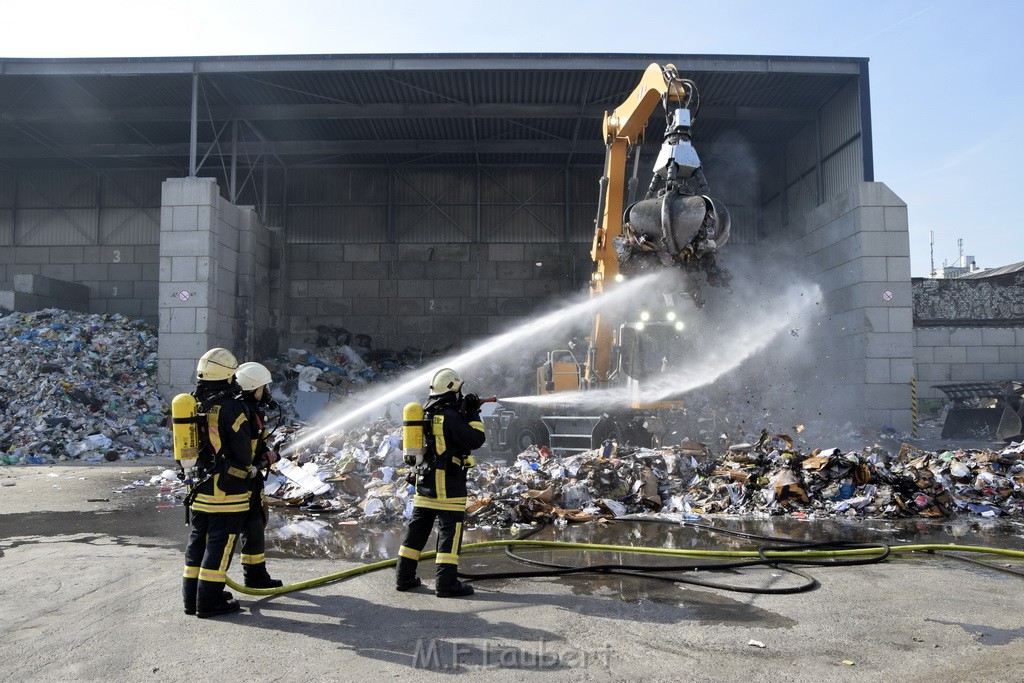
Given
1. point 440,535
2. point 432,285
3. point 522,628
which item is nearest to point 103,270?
point 432,285

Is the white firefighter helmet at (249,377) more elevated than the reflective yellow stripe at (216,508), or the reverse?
the white firefighter helmet at (249,377)

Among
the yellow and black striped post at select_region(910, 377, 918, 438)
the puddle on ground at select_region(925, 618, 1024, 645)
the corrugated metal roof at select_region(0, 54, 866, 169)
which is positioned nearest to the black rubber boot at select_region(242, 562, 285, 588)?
the puddle on ground at select_region(925, 618, 1024, 645)

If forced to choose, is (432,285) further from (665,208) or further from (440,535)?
(440,535)

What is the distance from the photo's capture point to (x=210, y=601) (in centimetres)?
454

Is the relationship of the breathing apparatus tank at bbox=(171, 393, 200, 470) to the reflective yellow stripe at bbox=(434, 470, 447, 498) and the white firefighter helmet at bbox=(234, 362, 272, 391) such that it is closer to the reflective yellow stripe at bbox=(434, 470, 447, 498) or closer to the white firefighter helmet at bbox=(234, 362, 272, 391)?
the white firefighter helmet at bbox=(234, 362, 272, 391)

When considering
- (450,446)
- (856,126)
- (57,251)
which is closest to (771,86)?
(856,126)

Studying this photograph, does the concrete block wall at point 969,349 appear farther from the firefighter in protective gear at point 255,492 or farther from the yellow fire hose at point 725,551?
the firefighter in protective gear at point 255,492

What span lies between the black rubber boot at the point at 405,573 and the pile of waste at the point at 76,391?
10.5 m

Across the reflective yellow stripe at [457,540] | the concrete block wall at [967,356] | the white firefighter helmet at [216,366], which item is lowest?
the reflective yellow stripe at [457,540]

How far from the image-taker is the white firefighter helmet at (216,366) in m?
4.80

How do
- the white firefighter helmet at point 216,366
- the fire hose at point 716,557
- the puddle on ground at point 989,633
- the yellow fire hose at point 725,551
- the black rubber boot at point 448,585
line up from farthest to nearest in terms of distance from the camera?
the yellow fire hose at point 725,551, the fire hose at point 716,557, the black rubber boot at point 448,585, the white firefighter helmet at point 216,366, the puddle on ground at point 989,633

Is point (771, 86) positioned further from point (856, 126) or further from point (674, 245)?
point (674, 245)

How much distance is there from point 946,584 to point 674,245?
430 centimetres

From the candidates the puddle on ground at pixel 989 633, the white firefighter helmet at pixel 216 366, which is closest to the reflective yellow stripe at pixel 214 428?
the white firefighter helmet at pixel 216 366
